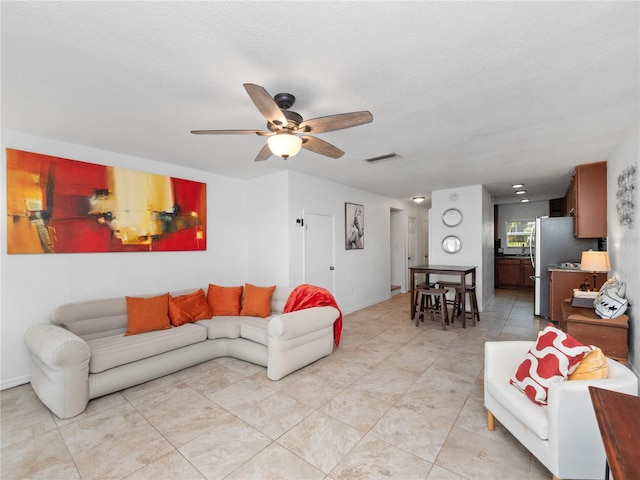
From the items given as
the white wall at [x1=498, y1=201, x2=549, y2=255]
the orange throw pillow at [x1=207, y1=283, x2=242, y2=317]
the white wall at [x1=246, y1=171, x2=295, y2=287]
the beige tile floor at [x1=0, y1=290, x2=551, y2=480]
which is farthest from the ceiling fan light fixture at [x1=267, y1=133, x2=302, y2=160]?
the white wall at [x1=498, y1=201, x2=549, y2=255]

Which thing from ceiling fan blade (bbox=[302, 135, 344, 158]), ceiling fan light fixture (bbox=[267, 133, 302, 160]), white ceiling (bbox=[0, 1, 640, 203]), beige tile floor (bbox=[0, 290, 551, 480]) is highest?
white ceiling (bbox=[0, 1, 640, 203])

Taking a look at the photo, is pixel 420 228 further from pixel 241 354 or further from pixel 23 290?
pixel 23 290

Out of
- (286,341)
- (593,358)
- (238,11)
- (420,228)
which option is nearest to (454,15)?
(238,11)

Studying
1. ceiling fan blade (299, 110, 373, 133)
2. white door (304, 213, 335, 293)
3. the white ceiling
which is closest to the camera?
the white ceiling

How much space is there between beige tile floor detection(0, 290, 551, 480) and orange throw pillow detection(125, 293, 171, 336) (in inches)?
23.4

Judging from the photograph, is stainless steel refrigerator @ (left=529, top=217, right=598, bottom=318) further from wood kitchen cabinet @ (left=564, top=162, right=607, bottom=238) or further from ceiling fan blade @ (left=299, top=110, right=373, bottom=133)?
ceiling fan blade @ (left=299, top=110, right=373, bottom=133)

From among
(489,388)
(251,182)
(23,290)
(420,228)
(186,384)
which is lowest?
(186,384)

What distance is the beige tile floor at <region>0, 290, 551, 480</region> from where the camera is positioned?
1.74 meters

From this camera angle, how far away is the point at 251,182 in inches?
196

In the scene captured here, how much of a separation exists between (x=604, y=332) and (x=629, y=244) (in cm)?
94

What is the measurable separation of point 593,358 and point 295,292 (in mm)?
2706

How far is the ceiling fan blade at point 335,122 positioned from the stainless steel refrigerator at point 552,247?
4.84 meters

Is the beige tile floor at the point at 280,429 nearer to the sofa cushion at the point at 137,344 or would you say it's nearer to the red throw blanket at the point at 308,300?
the sofa cushion at the point at 137,344

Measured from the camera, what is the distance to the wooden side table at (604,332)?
2.86m
